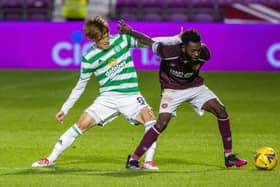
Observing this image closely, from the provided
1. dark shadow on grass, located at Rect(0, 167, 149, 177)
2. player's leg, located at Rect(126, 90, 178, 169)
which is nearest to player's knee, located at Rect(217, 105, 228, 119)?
player's leg, located at Rect(126, 90, 178, 169)

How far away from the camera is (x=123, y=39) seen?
451 inches

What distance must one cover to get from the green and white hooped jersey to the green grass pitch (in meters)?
1.04

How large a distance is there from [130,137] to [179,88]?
3222 mm

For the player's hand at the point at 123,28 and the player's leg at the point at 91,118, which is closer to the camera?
the player's hand at the point at 123,28

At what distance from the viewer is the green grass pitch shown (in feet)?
35.2

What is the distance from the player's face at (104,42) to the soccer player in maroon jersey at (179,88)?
0.19 m

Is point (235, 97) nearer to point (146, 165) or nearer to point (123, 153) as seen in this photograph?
point (123, 153)

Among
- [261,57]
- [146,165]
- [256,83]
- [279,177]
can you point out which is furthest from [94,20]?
[261,57]

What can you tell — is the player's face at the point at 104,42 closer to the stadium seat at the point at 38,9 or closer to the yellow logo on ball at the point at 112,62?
the yellow logo on ball at the point at 112,62

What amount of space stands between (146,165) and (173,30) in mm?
12159

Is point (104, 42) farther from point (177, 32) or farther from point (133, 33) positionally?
point (177, 32)

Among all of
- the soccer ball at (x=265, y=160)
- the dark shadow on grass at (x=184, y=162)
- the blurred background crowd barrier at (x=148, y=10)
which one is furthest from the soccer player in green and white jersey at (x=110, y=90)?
the blurred background crowd barrier at (x=148, y=10)

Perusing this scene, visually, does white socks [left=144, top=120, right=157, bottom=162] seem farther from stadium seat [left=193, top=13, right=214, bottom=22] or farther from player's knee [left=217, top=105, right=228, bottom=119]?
stadium seat [left=193, top=13, right=214, bottom=22]

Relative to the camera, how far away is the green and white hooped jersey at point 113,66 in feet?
37.2
